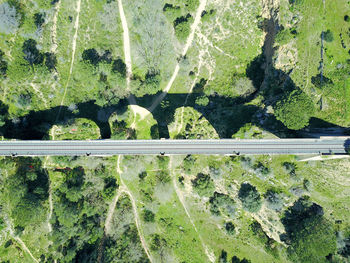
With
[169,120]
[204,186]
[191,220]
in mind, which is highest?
[169,120]

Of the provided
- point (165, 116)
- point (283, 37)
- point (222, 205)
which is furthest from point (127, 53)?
point (222, 205)

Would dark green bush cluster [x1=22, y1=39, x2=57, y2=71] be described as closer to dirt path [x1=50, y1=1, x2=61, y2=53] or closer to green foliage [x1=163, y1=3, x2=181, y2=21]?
dirt path [x1=50, y1=1, x2=61, y2=53]

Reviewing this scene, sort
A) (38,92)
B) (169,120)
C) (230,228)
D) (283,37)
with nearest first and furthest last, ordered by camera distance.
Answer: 1. (283,37)
2. (230,228)
3. (38,92)
4. (169,120)

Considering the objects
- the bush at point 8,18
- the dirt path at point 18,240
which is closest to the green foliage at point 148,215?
the dirt path at point 18,240

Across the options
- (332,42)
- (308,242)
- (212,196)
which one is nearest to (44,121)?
(212,196)

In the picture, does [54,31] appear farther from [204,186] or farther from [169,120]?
[204,186]

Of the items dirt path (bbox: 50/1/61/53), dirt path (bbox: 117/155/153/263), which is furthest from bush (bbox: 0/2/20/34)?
dirt path (bbox: 117/155/153/263)

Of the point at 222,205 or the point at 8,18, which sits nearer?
the point at 8,18
